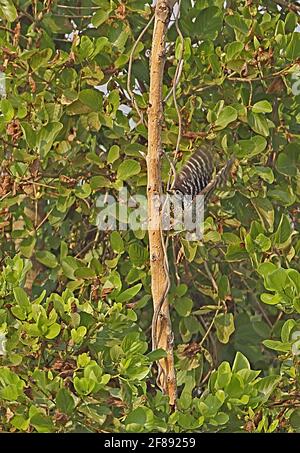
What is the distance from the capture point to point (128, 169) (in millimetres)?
1244

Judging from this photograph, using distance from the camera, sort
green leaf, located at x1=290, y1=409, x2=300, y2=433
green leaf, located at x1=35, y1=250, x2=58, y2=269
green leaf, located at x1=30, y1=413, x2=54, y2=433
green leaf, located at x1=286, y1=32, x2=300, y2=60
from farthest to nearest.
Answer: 1. green leaf, located at x1=35, y1=250, x2=58, y2=269
2. green leaf, located at x1=286, y1=32, x2=300, y2=60
3. green leaf, located at x1=290, y1=409, x2=300, y2=433
4. green leaf, located at x1=30, y1=413, x2=54, y2=433

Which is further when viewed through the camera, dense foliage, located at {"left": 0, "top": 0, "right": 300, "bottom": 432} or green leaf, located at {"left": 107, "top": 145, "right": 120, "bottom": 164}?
green leaf, located at {"left": 107, "top": 145, "right": 120, "bottom": 164}

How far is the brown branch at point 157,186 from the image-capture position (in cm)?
110

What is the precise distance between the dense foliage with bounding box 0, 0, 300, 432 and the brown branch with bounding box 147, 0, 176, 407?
0.10 ft

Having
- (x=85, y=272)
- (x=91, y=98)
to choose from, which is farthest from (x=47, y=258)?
(x=91, y=98)

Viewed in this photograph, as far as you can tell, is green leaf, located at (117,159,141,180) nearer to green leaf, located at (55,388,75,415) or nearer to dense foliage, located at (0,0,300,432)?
dense foliage, located at (0,0,300,432)

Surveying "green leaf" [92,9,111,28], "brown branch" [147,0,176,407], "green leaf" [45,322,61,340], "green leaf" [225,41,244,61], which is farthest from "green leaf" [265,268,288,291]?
"green leaf" [92,9,111,28]

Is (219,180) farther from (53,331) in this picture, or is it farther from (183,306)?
(53,331)

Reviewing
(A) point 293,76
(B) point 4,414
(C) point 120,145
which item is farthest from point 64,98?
(B) point 4,414

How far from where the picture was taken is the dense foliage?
1070mm

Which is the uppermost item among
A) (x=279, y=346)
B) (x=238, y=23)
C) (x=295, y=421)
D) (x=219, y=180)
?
(x=238, y=23)

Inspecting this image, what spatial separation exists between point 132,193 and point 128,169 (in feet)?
0.26

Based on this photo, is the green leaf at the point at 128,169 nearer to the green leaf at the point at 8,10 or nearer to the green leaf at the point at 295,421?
the green leaf at the point at 8,10
